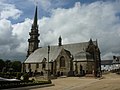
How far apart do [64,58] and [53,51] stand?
9.48 metres

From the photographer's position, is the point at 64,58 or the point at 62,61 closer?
the point at 64,58

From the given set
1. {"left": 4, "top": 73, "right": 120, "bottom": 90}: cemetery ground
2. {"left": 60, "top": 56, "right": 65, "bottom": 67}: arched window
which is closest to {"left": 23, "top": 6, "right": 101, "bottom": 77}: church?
{"left": 60, "top": 56, "right": 65, "bottom": 67}: arched window

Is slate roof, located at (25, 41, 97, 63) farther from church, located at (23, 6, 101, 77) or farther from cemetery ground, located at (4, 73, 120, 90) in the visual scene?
cemetery ground, located at (4, 73, 120, 90)

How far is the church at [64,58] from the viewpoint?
69375mm

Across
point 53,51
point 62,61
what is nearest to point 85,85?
point 62,61

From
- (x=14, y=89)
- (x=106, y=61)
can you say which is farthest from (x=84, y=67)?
(x=106, y=61)

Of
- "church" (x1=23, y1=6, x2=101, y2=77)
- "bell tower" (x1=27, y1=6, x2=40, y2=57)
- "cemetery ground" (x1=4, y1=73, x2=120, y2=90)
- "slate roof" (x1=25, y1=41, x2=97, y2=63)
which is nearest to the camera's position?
"cemetery ground" (x1=4, y1=73, x2=120, y2=90)

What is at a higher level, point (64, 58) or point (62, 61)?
point (64, 58)

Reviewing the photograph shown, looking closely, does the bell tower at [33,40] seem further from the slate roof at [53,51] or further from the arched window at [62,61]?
the arched window at [62,61]

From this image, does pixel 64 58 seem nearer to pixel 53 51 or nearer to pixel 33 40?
pixel 53 51

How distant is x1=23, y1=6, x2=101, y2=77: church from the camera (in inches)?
2731

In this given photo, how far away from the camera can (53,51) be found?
8331 cm

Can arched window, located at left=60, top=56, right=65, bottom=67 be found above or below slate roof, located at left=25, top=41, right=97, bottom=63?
below

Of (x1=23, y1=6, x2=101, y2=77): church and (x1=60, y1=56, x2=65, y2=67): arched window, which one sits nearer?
(x1=23, y1=6, x2=101, y2=77): church
